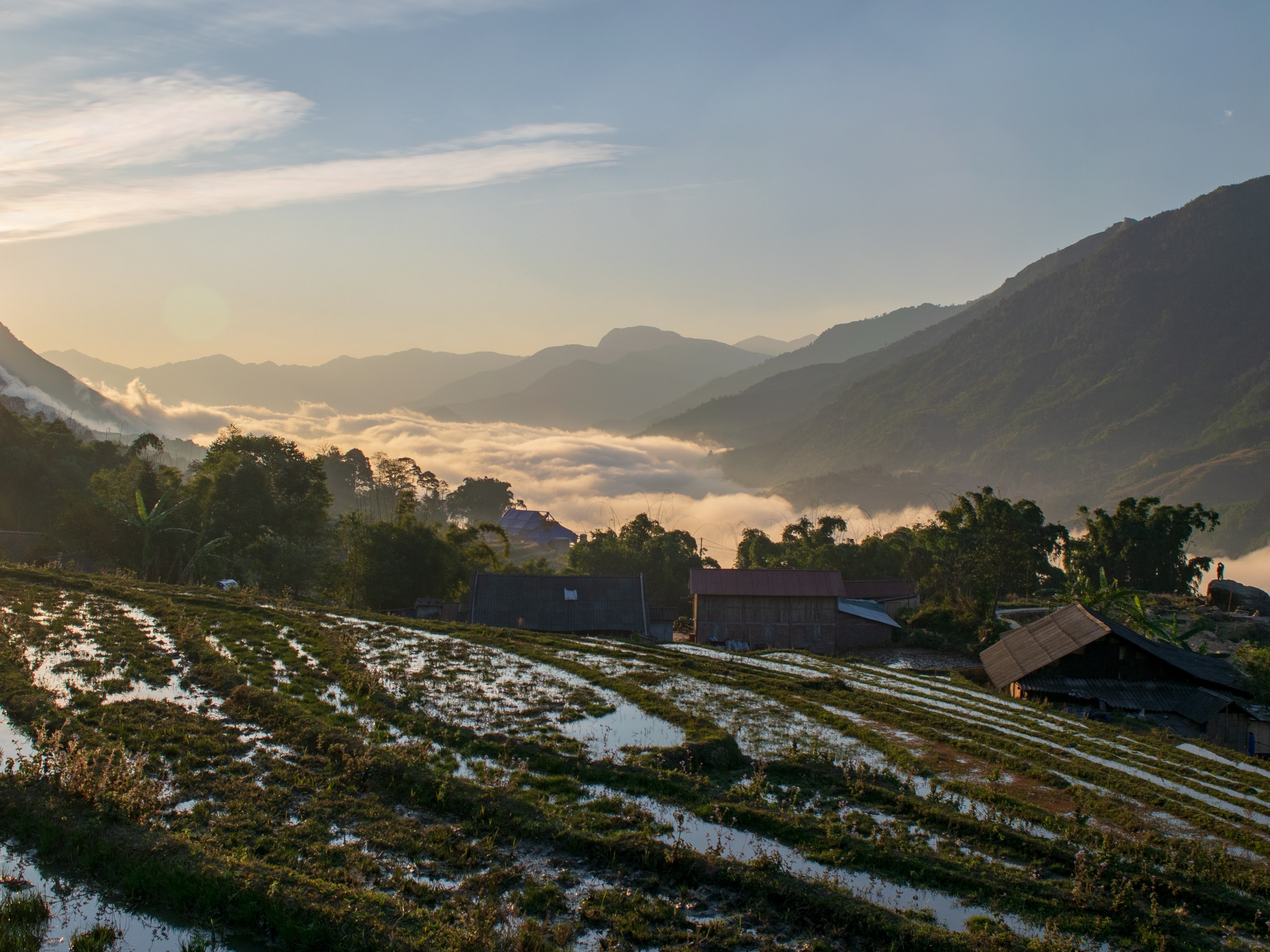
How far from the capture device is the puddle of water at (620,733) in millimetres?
14922

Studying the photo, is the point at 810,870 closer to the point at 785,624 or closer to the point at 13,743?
the point at 13,743

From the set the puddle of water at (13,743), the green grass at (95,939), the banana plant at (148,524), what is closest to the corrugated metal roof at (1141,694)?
the green grass at (95,939)

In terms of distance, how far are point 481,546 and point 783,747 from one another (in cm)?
3496

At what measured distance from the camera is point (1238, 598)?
164 ft

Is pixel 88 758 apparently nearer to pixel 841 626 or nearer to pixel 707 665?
pixel 707 665

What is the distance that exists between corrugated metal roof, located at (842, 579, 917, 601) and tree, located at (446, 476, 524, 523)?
70.9m

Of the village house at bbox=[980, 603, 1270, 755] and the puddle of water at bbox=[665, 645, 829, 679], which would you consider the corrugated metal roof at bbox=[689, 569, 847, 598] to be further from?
the village house at bbox=[980, 603, 1270, 755]

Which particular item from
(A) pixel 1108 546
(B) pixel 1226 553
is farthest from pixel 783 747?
(B) pixel 1226 553

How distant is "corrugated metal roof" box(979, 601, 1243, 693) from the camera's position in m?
25.8

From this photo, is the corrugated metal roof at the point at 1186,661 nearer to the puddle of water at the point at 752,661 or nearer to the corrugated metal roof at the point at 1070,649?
the corrugated metal roof at the point at 1070,649

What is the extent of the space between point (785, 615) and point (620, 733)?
26452 mm

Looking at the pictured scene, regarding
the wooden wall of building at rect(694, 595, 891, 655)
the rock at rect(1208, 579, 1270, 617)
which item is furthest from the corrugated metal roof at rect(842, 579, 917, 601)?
the rock at rect(1208, 579, 1270, 617)

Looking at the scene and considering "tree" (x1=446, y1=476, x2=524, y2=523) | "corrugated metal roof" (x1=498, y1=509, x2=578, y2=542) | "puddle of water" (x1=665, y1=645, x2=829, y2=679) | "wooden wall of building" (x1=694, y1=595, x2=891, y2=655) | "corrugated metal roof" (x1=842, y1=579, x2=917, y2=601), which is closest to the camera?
"puddle of water" (x1=665, y1=645, x2=829, y2=679)

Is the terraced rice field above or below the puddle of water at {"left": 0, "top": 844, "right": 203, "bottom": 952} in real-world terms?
above
